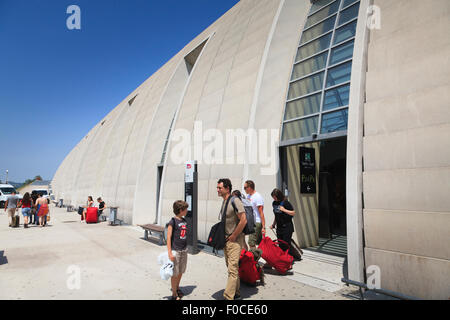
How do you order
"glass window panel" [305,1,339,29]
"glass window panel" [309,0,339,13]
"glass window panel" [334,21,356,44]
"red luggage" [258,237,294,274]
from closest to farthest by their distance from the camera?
"red luggage" [258,237,294,274], "glass window panel" [334,21,356,44], "glass window panel" [305,1,339,29], "glass window panel" [309,0,339,13]

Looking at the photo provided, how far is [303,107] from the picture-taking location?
7648 mm

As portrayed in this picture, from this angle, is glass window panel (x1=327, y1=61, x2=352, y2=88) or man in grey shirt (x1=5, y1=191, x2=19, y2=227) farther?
man in grey shirt (x1=5, y1=191, x2=19, y2=227)

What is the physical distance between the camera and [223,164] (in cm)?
884

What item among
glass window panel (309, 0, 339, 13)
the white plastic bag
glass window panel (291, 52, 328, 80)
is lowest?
the white plastic bag

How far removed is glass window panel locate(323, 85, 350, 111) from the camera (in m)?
6.76

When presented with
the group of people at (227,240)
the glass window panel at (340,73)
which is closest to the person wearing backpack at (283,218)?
the group of people at (227,240)

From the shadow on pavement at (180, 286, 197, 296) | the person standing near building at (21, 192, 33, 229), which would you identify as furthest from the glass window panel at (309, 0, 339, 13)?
the person standing near building at (21, 192, 33, 229)

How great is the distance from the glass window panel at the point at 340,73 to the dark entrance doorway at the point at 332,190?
A: 2955mm

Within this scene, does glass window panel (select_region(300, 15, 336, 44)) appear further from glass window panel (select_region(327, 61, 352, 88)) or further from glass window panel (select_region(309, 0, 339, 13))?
glass window panel (select_region(327, 61, 352, 88))

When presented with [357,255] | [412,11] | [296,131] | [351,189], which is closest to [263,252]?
[357,255]

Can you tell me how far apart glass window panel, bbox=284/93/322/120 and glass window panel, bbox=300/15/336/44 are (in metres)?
2.41

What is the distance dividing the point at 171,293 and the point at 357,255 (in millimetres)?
3469

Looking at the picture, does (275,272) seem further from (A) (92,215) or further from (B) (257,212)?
(A) (92,215)
